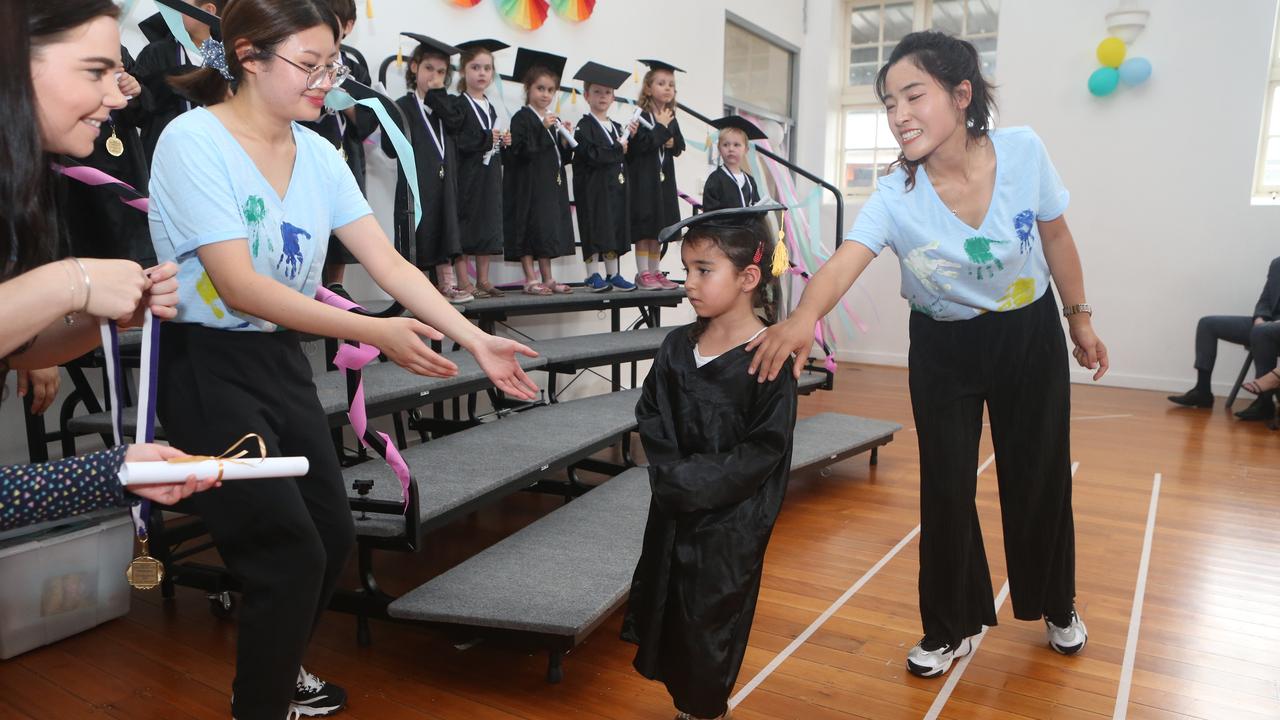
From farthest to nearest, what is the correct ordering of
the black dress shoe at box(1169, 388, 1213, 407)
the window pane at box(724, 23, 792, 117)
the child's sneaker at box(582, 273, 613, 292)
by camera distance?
the window pane at box(724, 23, 792, 117), the black dress shoe at box(1169, 388, 1213, 407), the child's sneaker at box(582, 273, 613, 292)

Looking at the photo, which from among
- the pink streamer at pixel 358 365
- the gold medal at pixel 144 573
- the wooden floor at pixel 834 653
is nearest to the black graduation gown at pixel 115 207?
the wooden floor at pixel 834 653

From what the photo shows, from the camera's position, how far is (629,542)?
2607mm

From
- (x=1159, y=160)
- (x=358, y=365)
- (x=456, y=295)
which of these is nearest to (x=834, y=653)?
(x=358, y=365)

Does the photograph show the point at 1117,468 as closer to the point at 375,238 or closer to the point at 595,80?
the point at 595,80

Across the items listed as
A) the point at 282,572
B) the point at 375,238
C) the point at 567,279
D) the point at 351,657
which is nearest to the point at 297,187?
the point at 375,238

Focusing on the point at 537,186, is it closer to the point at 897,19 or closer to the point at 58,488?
the point at 58,488

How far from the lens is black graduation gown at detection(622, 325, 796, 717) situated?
1731 mm

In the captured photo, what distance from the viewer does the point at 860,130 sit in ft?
28.7

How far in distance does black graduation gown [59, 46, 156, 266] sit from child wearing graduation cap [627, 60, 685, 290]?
3099 mm

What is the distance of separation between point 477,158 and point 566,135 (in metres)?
0.75

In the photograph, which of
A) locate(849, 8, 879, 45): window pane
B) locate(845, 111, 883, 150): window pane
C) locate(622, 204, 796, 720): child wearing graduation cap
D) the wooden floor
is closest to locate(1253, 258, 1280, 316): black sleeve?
the wooden floor

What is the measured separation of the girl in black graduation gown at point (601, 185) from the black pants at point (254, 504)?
3.93m

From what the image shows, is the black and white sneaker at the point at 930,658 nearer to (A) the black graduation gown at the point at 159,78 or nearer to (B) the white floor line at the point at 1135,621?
(B) the white floor line at the point at 1135,621

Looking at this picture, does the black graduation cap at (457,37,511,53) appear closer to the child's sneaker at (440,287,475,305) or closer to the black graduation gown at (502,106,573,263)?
the black graduation gown at (502,106,573,263)
